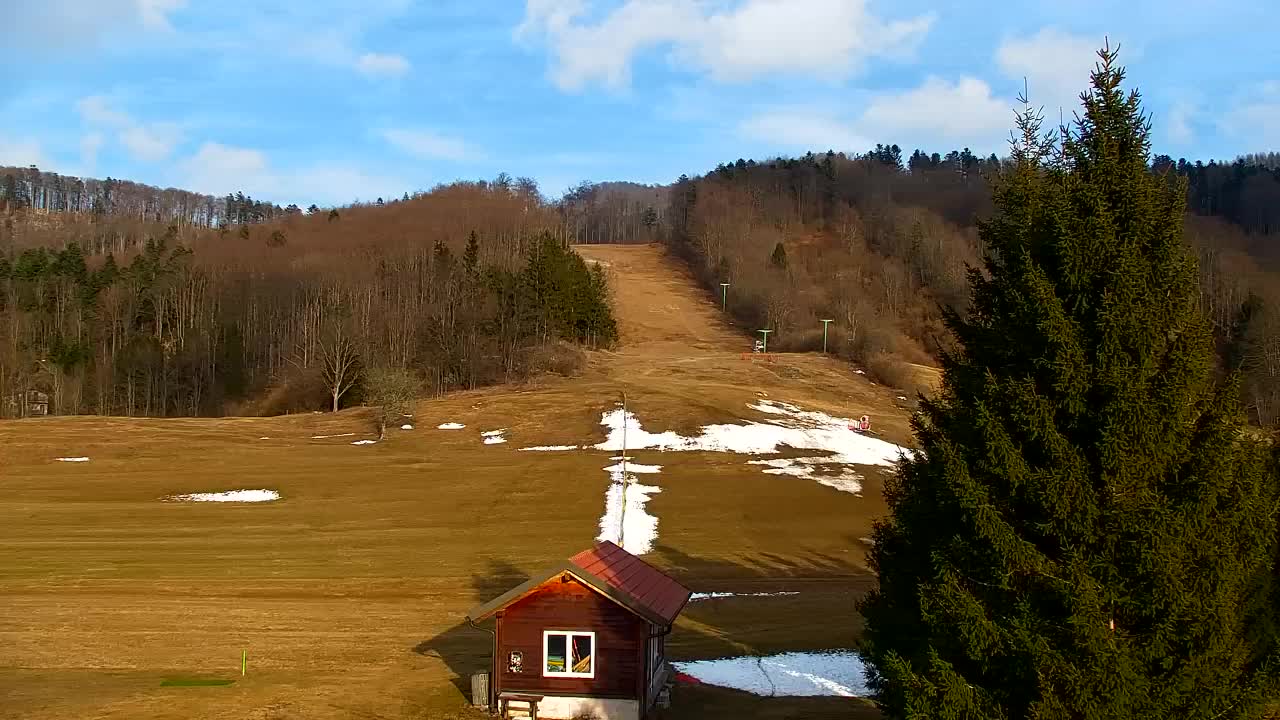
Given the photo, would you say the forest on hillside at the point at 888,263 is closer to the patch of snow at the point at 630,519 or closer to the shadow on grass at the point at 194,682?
the patch of snow at the point at 630,519

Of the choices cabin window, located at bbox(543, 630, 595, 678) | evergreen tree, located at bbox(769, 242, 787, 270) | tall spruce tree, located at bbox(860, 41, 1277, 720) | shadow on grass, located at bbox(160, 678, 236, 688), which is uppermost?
evergreen tree, located at bbox(769, 242, 787, 270)

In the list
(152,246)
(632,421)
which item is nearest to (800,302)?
(632,421)

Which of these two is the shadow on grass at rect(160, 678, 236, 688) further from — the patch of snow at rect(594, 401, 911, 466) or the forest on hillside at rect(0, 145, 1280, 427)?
the forest on hillside at rect(0, 145, 1280, 427)

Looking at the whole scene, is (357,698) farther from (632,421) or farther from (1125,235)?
(632,421)

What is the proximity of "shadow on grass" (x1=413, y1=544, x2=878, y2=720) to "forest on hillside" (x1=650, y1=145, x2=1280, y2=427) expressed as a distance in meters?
41.3

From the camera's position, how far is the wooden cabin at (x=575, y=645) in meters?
22.3

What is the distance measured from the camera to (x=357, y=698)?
2292 centimetres

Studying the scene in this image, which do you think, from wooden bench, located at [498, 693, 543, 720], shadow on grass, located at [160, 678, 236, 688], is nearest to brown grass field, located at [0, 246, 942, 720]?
shadow on grass, located at [160, 678, 236, 688]

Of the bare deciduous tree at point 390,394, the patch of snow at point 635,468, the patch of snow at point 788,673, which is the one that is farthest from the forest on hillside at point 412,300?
the patch of snow at point 788,673

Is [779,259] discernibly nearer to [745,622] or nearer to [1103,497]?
[745,622]

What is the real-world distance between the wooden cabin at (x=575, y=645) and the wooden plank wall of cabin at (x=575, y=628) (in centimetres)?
2

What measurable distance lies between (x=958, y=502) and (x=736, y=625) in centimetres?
2053

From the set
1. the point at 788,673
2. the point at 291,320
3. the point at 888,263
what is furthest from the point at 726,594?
the point at 888,263

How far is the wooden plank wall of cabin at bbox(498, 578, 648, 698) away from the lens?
22344mm
